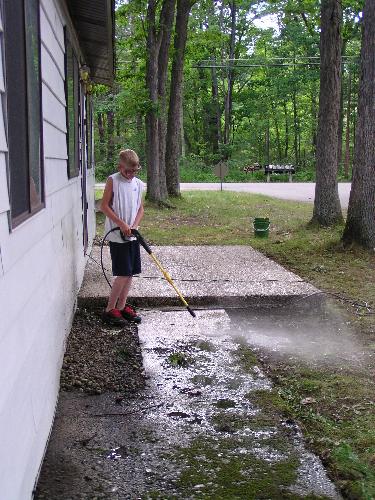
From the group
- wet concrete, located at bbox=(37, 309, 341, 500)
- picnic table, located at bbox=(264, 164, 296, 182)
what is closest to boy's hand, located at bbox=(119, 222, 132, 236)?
wet concrete, located at bbox=(37, 309, 341, 500)

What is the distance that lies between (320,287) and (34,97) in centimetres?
477

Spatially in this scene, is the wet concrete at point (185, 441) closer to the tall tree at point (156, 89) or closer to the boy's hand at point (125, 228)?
the boy's hand at point (125, 228)

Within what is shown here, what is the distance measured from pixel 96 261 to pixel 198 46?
14283 millimetres

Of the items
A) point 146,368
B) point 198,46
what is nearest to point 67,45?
point 146,368

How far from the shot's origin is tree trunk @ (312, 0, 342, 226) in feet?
35.4

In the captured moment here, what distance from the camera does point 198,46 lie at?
20.4 metres

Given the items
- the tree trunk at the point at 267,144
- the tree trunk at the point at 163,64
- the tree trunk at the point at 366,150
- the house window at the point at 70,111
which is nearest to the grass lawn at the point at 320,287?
the tree trunk at the point at 366,150

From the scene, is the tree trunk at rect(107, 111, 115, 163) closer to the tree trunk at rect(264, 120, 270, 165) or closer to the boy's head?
the tree trunk at rect(264, 120, 270, 165)

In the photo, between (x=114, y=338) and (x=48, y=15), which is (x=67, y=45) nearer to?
(x=48, y=15)

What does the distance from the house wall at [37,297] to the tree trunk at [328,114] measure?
22.7ft

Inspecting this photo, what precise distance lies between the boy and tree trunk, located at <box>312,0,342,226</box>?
6.52 m

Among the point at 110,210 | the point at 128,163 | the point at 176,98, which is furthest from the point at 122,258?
the point at 176,98

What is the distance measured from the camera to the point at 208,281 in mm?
6855

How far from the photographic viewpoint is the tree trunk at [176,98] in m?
17.8
